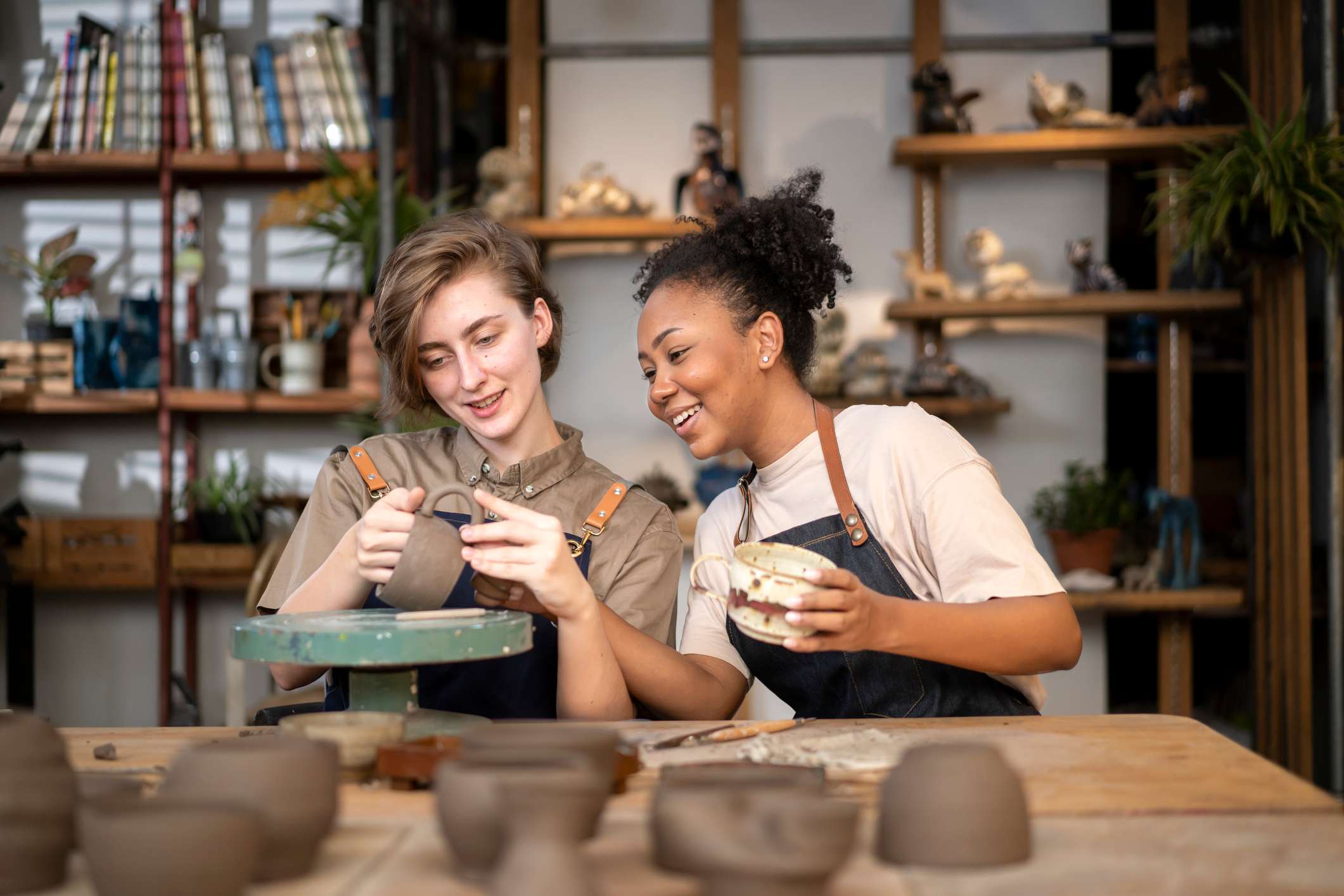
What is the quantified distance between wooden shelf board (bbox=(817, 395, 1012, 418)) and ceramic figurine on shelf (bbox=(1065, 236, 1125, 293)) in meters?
0.45

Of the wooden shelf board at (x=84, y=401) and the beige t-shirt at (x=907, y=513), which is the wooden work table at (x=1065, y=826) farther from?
the wooden shelf board at (x=84, y=401)

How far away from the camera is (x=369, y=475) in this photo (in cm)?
181

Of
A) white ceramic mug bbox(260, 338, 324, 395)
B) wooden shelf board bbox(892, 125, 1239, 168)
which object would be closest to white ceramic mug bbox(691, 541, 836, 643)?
white ceramic mug bbox(260, 338, 324, 395)

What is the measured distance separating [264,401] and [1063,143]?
2.58 m

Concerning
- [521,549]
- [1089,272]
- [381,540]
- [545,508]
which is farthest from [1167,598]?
[381,540]

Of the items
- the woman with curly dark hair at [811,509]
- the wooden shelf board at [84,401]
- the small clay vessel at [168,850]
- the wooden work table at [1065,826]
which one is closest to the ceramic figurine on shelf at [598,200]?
the wooden shelf board at [84,401]

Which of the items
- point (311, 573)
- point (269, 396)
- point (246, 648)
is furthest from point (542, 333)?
point (269, 396)

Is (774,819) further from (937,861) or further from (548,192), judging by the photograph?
(548,192)

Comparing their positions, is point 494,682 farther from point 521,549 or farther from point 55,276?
point 55,276

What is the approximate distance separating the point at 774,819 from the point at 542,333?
1207 mm

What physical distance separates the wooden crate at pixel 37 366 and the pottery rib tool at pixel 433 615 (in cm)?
290

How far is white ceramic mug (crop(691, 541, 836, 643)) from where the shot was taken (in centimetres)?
126

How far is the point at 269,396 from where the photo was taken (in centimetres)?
370

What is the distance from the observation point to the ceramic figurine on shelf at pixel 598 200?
12.7 feet
